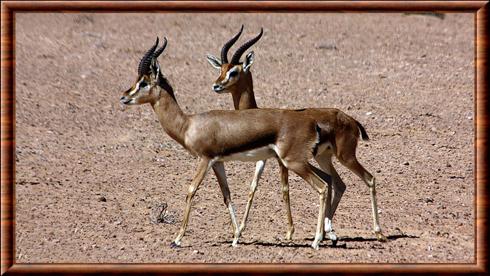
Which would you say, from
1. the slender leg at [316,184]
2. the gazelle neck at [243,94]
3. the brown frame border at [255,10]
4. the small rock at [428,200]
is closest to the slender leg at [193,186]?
the slender leg at [316,184]

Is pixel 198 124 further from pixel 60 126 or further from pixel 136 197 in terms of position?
pixel 60 126

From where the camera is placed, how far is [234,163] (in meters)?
16.3

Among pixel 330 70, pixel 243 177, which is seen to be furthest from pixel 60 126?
pixel 330 70

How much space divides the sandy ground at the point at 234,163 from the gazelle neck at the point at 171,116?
1.15 meters

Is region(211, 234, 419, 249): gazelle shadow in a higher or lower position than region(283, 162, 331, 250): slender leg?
lower

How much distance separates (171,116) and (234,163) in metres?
4.14

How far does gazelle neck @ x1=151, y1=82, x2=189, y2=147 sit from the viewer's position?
1216cm

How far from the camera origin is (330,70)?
22.1m

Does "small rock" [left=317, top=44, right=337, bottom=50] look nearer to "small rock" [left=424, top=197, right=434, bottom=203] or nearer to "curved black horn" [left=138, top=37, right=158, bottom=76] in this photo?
"small rock" [left=424, top=197, right=434, bottom=203]

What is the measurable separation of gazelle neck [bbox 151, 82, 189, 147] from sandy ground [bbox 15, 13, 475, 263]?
1152 millimetres

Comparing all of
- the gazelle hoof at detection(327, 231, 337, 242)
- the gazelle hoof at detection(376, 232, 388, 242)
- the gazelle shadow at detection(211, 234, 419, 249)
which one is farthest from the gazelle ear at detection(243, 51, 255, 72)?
the gazelle hoof at detection(376, 232, 388, 242)

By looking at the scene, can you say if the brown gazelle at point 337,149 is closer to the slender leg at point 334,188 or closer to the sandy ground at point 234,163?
the slender leg at point 334,188

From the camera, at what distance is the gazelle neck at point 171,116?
1216cm

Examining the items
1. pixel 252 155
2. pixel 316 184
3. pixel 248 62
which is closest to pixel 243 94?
pixel 248 62
